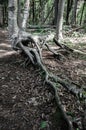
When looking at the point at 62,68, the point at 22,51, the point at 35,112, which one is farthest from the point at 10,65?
the point at 35,112

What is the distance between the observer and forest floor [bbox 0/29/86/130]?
13.9 feet

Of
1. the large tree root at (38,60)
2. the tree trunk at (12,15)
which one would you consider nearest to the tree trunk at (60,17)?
the tree trunk at (12,15)

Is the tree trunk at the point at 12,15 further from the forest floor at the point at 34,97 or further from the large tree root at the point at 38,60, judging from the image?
the forest floor at the point at 34,97

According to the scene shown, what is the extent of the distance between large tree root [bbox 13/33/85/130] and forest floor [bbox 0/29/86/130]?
0.14 meters

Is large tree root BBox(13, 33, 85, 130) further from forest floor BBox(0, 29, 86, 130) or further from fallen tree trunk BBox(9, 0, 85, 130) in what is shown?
forest floor BBox(0, 29, 86, 130)

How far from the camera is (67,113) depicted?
431 centimetres

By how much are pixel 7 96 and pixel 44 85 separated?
3.12ft

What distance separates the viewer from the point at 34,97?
498cm

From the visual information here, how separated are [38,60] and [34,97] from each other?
146 cm

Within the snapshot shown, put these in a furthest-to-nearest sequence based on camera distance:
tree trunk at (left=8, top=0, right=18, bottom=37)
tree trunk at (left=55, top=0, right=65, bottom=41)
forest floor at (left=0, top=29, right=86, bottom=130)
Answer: tree trunk at (left=55, top=0, right=65, bottom=41)
tree trunk at (left=8, top=0, right=18, bottom=37)
forest floor at (left=0, top=29, right=86, bottom=130)

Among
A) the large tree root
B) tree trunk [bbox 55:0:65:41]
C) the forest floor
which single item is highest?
tree trunk [bbox 55:0:65:41]

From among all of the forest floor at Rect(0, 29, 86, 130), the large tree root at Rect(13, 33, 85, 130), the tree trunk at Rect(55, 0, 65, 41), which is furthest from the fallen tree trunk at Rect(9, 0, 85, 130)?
the tree trunk at Rect(55, 0, 65, 41)

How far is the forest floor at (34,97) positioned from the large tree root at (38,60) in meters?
0.14

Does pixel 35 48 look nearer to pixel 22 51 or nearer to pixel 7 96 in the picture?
pixel 22 51
